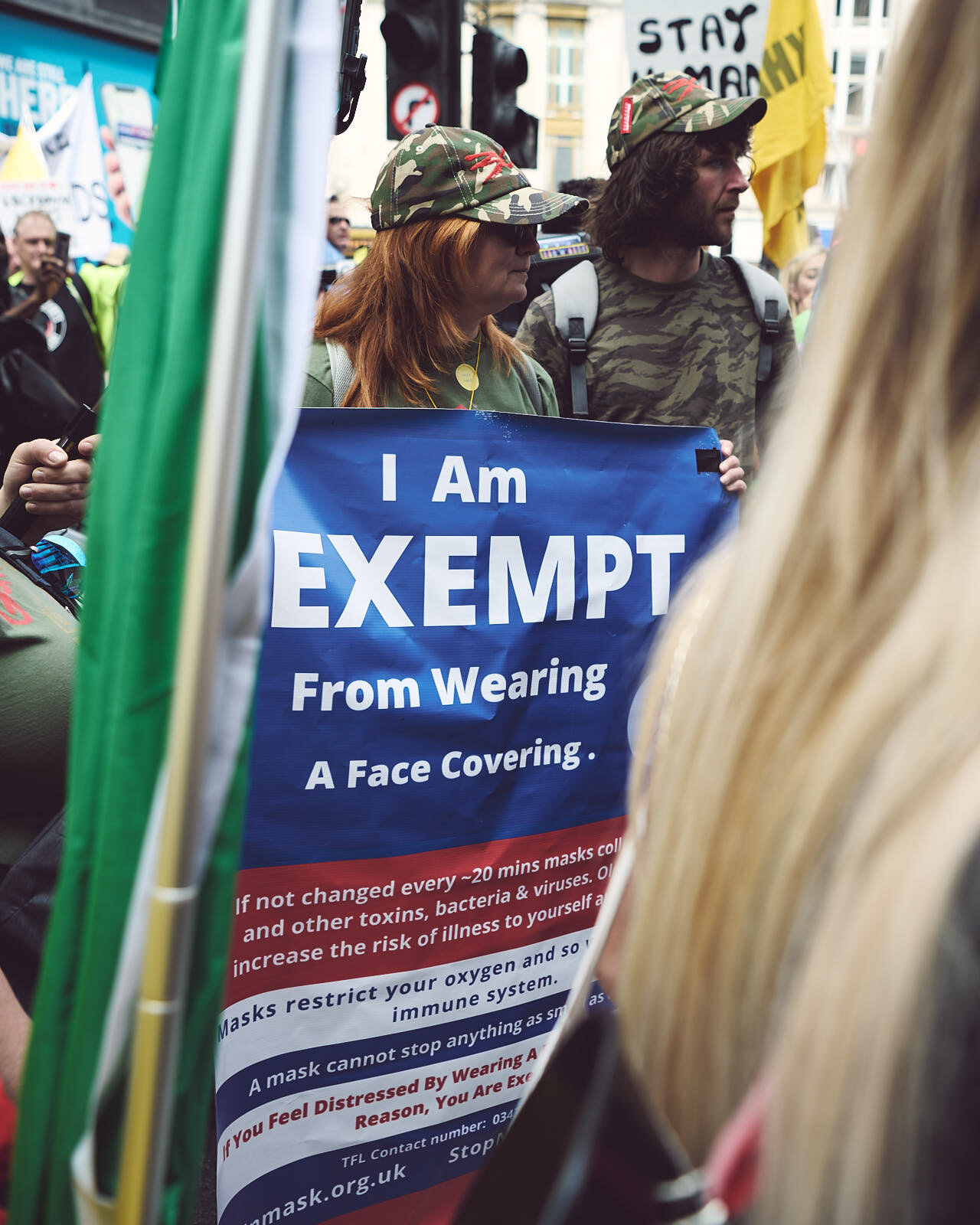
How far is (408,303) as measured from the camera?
2549 millimetres

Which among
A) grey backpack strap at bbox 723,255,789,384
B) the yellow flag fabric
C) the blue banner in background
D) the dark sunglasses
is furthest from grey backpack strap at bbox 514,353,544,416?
the blue banner in background

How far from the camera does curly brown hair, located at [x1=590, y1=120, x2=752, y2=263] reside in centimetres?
325

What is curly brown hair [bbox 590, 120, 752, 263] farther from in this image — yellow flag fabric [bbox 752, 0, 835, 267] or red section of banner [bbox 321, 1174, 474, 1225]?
red section of banner [bbox 321, 1174, 474, 1225]

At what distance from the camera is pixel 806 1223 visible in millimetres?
644

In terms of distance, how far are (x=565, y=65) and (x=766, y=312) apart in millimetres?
43522

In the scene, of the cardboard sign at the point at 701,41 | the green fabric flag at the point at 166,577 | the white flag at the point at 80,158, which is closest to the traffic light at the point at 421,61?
the cardboard sign at the point at 701,41

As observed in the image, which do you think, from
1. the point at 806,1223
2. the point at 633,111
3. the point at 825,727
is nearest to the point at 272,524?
the point at 825,727

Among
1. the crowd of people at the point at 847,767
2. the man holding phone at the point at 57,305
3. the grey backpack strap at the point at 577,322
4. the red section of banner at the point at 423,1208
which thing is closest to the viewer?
the crowd of people at the point at 847,767

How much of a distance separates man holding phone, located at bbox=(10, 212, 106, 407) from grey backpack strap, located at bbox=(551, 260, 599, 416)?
3739 mm

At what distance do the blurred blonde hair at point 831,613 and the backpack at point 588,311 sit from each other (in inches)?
93.2

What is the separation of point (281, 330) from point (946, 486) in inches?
21.5

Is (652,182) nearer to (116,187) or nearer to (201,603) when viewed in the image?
(201,603)

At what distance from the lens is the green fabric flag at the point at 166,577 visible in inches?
36.2

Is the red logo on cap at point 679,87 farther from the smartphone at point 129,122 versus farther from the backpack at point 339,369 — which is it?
the smartphone at point 129,122
